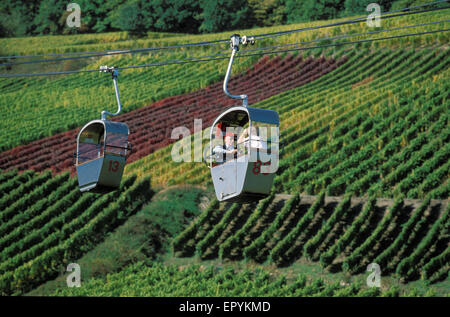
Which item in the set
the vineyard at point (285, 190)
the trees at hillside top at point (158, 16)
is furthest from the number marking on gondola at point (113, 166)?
the trees at hillside top at point (158, 16)

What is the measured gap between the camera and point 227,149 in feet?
53.0

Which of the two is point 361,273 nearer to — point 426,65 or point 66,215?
point 66,215

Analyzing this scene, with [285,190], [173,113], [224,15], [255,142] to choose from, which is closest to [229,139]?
[255,142]

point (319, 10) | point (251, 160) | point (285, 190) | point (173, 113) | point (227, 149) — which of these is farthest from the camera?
point (319, 10)

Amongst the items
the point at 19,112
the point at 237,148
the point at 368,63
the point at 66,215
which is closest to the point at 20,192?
the point at 66,215

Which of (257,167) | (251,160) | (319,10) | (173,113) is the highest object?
(319,10)

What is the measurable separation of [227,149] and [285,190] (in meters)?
14.0

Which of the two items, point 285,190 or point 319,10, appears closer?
point 285,190

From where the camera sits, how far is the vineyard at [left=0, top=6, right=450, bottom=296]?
83.8 ft

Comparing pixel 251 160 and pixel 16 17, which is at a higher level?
pixel 16 17

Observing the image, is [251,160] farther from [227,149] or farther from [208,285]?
[208,285]

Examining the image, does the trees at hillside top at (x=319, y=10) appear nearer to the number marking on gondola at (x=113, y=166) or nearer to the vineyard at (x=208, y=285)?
the vineyard at (x=208, y=285)

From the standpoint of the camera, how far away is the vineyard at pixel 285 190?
83.8 ft

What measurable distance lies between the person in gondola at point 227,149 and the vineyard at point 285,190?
9013 mm
